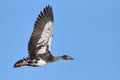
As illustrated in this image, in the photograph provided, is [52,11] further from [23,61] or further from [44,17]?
[23,61]

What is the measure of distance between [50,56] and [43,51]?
432 millimetres

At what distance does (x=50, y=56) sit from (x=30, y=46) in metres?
1.25

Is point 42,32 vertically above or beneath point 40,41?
above

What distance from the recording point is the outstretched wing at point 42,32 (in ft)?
127

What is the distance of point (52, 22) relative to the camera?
1526 inches

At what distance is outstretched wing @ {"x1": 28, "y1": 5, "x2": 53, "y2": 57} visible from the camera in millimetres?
38625

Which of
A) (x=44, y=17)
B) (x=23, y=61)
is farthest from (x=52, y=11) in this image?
(x=23, y=61)

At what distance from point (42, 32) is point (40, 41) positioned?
495mm

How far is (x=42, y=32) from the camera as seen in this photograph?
3875 cm

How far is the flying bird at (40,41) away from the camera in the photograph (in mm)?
38625

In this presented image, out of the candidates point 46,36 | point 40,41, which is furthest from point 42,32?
point 40,41

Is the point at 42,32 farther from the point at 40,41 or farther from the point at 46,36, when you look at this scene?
the point at 40,41

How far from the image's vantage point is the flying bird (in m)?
38.6

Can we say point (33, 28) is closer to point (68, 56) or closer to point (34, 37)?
point (34, 37)
